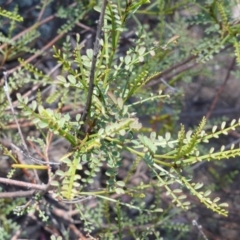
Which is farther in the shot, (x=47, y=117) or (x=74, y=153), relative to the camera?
(x=74, y=153)

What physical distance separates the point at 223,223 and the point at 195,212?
0.52ft

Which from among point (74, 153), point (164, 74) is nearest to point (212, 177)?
point (164, 74)

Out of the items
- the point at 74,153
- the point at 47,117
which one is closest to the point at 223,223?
the point at 74,153

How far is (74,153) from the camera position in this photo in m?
0.80

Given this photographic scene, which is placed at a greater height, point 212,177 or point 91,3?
point 91,3

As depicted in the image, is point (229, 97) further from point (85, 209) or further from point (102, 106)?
point (102, 106)

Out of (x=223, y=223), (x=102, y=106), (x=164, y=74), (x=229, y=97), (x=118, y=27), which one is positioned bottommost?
(x=223, y=223)

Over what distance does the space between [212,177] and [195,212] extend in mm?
280

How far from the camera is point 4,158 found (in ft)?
5.24

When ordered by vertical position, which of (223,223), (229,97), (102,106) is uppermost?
(102,106)

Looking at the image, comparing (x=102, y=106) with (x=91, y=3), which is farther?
(x=91, y=3)

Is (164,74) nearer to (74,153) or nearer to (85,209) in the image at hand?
(85,209)

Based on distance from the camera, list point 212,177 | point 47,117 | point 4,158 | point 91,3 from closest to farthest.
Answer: point 47,117, point 91,3, point 4,158, point 212,177

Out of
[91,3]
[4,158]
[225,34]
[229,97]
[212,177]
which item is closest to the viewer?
[225,34]
